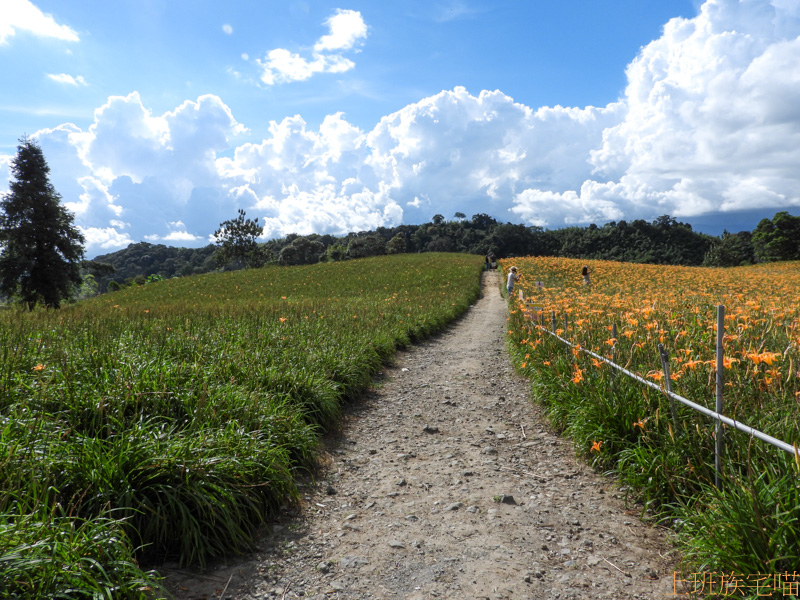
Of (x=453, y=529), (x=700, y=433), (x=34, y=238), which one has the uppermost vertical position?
(x=34, y=238)

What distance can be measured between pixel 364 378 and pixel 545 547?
445 cm

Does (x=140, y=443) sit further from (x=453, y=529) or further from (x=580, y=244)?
(x=580, y=244)

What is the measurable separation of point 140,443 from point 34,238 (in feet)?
101

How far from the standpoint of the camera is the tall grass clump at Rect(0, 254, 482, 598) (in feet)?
7.80

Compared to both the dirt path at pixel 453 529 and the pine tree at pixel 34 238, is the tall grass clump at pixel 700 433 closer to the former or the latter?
the dirt path at pixel 453 529

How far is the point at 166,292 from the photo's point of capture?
31.5m

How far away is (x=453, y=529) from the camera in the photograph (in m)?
3.27

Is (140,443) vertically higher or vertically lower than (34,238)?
lower

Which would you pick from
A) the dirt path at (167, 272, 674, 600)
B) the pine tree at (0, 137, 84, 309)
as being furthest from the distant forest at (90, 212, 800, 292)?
the dirt path at (167, 272, 674, 600)

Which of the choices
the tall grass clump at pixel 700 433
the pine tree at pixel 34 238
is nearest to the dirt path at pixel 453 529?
the tall grass clump at pixel 700 433

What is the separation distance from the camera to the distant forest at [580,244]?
61500 millimetres

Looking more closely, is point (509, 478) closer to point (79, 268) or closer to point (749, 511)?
point (749, 511)

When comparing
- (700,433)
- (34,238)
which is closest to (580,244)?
(34,238)

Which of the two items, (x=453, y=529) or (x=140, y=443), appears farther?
(x=453, y=529)
